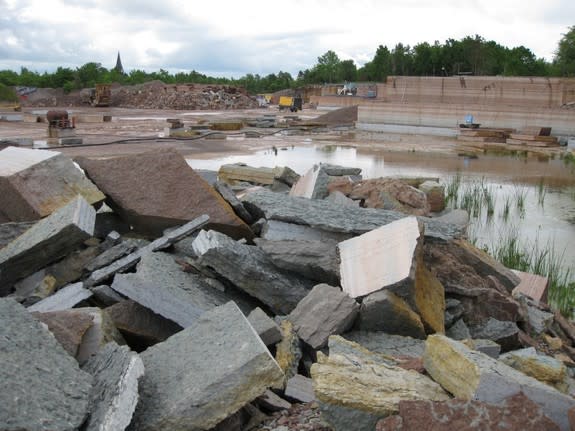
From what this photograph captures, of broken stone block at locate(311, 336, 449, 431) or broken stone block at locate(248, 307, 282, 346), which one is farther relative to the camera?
broken stone block at locate(248, 307, 282, 346)

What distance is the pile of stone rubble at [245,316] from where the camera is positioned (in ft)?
8.52

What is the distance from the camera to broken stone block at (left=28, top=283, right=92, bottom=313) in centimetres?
395

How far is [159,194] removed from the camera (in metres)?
5.23

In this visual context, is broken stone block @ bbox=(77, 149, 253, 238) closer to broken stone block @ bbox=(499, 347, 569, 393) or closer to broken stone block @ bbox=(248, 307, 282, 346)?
broken stone block @ bbox=(248, 307, 282, 346)

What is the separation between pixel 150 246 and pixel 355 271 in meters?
1.56

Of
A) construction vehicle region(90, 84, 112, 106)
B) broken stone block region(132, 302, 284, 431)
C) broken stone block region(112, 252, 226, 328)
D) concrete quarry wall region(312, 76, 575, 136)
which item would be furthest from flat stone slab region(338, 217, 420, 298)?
construction vehicle region(90, 84, 112, 106)

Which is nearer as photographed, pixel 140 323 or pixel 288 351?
pixel 288 351

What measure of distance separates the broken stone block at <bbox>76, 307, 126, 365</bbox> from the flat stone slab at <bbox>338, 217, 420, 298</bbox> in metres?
1.49

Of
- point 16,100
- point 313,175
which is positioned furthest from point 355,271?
point 16,100

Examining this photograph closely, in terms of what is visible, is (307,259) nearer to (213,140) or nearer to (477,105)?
(213,140)

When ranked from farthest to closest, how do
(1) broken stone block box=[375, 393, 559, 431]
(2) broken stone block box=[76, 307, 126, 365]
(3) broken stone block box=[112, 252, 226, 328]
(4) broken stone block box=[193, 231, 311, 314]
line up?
(4) broken stone block box=[193, 231, 311, 314] < (3) broken stone block box=[112, 252, 226, 328] < (2) broken stone block box=[76, 307, 126, 365] < (1) broken stone block box=[375, 393, 559, 431]

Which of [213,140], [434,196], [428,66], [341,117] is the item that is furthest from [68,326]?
[428,66]

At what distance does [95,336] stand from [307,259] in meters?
1.53

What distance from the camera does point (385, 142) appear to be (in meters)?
26.3
